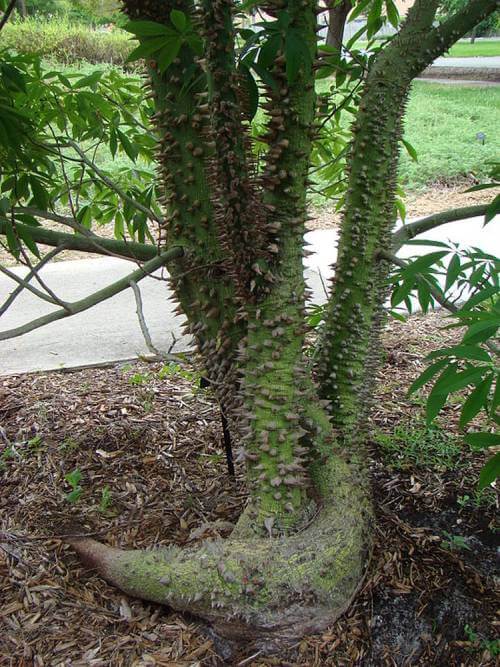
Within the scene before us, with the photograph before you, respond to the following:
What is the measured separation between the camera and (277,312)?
1.70m

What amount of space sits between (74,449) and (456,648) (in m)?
1.58

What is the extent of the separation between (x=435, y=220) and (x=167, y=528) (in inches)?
51.4

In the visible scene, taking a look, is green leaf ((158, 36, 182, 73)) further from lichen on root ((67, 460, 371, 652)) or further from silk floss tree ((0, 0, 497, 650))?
lichen on root ((67, 460, 371, 652))

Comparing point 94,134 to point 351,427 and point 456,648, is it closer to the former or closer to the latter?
point 351,427

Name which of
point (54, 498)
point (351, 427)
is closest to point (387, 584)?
point (351, 427)

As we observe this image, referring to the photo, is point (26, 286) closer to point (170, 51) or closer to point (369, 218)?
point (170, 51)

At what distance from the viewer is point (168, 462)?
2457 millimetres

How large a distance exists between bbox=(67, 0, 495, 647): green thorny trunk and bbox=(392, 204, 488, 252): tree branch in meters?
0.09

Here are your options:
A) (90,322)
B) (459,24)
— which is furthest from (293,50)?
(90,322)

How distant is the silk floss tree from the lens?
1587 millimetres

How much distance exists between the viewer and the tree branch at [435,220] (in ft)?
5.79

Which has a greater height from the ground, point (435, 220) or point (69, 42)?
point (69, 42)

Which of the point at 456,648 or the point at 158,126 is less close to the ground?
the point at 158,126

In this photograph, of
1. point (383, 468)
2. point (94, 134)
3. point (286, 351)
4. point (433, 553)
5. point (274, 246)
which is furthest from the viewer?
point (383, 468)
